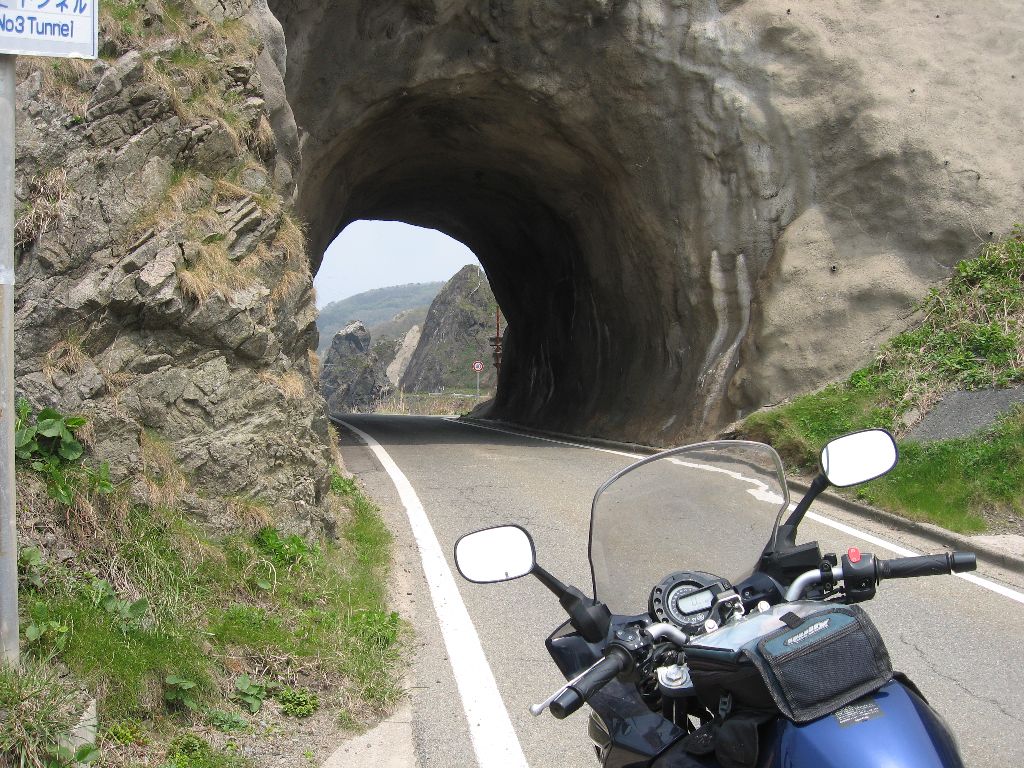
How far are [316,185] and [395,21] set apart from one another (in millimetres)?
3180

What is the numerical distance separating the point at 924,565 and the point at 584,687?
111 centimetres

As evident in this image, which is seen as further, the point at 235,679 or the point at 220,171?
the point at 220,171

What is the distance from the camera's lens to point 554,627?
19.2 feet

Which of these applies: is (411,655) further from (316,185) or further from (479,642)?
(316,185)

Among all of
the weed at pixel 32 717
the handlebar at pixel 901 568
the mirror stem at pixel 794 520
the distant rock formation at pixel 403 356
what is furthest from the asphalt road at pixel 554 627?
the distant rock formation at pixel 403 356

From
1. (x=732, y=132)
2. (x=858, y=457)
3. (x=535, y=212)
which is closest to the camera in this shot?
(x=858, y=457)

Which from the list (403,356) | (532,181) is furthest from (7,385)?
(403,356)

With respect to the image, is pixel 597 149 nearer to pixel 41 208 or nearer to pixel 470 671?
pixel 41 208

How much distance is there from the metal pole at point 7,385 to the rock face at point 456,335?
219ft

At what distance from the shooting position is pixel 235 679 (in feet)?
14.5

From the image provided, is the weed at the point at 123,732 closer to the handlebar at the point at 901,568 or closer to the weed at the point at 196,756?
the weed at the point at 196,756

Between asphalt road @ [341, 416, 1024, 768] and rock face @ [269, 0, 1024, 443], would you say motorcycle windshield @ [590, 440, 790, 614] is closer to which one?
asphalt road @ [341, 416, 1024, 768]

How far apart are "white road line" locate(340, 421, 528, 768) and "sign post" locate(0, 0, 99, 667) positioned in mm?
2043

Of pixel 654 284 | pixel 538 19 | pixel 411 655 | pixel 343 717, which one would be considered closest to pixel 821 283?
pixel 654 284
